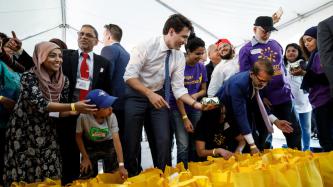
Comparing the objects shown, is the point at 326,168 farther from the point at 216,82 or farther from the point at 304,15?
the point at 304,15

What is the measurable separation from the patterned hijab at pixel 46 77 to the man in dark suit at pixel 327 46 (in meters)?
1.40

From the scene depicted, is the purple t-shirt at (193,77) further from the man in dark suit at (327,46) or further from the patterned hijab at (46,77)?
the patterned hijab at (46,77)

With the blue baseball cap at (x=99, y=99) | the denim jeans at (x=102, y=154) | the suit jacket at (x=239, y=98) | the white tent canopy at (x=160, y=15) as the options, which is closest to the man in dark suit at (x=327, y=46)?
the suit jacket at (x=239, y=98)

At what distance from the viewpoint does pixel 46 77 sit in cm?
153

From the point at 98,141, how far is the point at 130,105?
0.30 meters

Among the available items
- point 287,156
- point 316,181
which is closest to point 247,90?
point 287,156

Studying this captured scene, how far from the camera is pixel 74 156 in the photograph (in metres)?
1.78

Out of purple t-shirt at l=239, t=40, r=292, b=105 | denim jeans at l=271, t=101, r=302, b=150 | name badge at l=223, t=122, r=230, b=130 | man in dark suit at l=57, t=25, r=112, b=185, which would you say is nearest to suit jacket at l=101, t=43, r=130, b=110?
man in dark suit at l=57, t=25, r=112, b=185

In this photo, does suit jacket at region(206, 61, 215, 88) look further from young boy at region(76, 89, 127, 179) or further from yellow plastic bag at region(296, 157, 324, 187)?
yellow plastic bag at region(296, 157, 324, 187)

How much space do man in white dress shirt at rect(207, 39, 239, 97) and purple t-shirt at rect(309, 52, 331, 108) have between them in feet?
1.92

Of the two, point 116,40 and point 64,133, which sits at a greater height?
point 116,40

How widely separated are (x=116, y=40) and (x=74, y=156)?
101 cm

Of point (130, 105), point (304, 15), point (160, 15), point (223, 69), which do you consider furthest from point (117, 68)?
point (304, 15)

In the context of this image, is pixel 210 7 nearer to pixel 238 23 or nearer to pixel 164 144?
pixel 238 23
